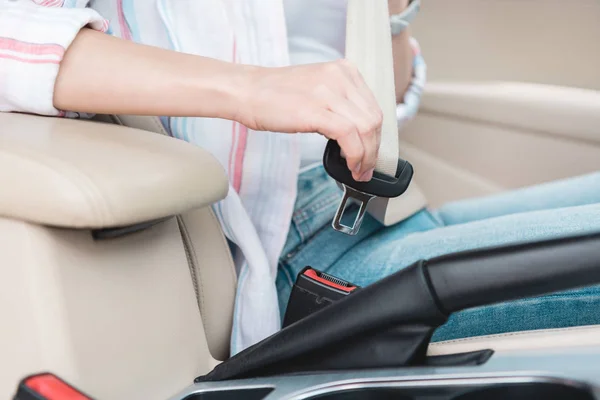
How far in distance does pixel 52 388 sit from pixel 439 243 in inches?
17.9

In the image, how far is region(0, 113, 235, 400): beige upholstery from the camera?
0.49 metres

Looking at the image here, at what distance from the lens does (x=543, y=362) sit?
463 mm

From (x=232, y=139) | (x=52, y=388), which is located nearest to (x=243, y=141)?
(x=232, y=139)

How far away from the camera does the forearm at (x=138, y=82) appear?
0.59 m

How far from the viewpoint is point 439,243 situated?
2.54 ft

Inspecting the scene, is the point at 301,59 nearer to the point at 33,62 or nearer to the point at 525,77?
the point at 33,62

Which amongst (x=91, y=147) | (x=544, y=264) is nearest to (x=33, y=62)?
(x=91, y=147)

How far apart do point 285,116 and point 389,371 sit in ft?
Result: 0.74

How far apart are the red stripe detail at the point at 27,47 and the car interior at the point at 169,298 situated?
0.19 feet

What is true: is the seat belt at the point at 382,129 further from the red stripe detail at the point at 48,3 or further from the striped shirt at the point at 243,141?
the red stripe detail at the point at 48,3

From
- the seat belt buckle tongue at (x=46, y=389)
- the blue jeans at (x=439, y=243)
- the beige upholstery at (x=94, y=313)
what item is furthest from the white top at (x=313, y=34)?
the seat belt buckle tongue at (x=46, y=389)

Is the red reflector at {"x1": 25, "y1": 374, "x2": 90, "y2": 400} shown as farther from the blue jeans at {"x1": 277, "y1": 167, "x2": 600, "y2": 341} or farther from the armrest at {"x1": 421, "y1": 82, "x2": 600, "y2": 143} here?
the armrest at {"x1": 421, "y1": 82, "x2": 600, "y2": 143}

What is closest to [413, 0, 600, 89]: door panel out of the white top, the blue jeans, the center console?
the blue jeans

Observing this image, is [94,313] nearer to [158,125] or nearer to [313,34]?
[158,125]
